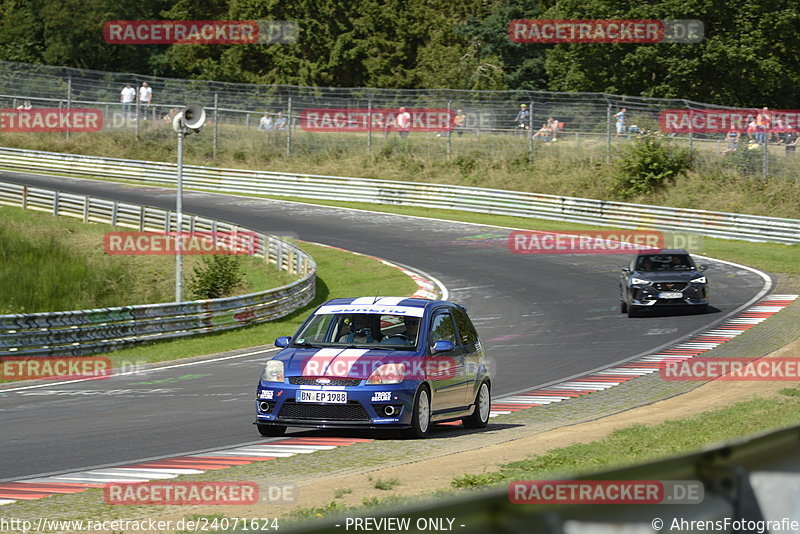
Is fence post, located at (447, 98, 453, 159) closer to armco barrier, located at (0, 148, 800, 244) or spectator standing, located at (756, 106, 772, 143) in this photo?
armco barrier, located at (0, 148, 800, 244)

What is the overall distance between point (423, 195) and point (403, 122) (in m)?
4.60

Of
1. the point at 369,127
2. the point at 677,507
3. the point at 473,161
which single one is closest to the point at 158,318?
the point at 677,507

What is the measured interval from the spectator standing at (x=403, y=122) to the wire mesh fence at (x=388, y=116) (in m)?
0.11

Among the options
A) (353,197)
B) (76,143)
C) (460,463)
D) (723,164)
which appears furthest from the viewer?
(76,143)

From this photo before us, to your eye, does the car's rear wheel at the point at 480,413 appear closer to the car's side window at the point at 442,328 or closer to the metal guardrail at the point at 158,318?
the car's side window at the point at 442,328

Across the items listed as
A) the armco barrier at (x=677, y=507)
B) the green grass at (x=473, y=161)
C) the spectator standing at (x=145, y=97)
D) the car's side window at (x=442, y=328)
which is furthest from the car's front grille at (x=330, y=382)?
the spectator standing at (x=145, y=97)

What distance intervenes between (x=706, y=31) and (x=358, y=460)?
50391mm

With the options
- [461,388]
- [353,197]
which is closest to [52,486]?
[461,388]

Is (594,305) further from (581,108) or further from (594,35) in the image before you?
(594,35)

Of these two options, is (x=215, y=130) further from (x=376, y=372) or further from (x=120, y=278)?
(x=376, y=372)

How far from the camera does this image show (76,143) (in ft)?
182

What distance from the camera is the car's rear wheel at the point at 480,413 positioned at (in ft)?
42.9

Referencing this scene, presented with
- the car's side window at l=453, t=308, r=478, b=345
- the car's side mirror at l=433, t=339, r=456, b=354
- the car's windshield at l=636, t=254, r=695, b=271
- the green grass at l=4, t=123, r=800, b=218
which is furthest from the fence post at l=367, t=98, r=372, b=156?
the car's side mirror at l=433, t=339, r=456, b=354

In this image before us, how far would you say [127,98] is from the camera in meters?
53.5
